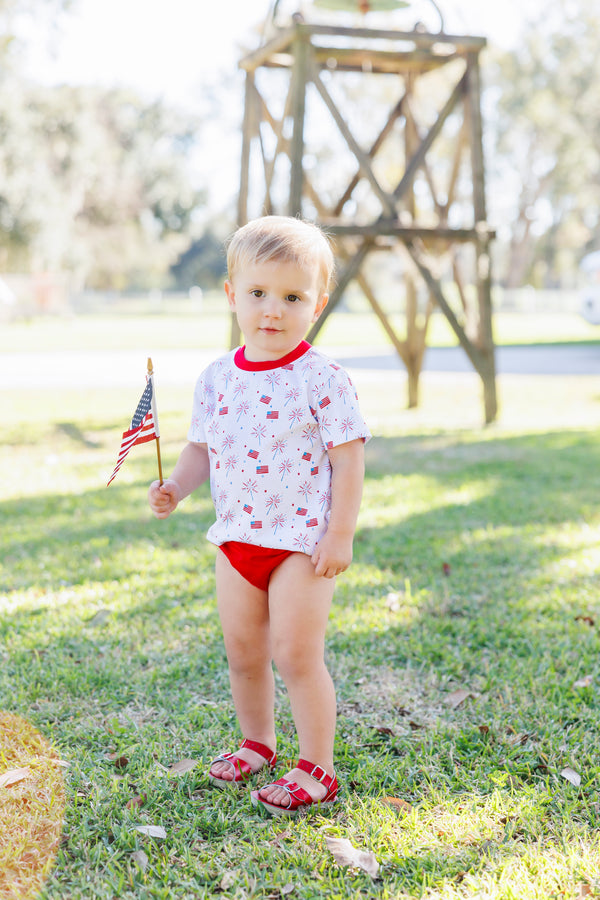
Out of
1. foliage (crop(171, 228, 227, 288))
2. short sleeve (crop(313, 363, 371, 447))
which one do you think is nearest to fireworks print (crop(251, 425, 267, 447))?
short sleeve (crop(313, 363, 371, 447))

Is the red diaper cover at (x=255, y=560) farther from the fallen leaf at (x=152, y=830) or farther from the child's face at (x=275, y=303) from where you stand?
the fallen leaf at (x=152, y=830)

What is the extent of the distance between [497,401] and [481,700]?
5.44 metres

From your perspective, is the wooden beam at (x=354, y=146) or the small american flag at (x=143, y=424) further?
the wooden beam at (x=354, y=146)

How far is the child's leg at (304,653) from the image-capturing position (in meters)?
2.12

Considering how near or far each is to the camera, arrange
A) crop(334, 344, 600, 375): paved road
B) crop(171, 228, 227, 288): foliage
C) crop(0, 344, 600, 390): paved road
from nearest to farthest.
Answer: crop(0, 344, 600, 390): paved road, crop(334, 344, 600, 375): paved road, crop(171, 228, 227, 288): foliage

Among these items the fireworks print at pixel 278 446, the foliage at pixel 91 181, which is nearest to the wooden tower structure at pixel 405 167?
the fireworks print at pixel 278 446

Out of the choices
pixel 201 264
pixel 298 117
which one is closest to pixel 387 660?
pixel 298 117

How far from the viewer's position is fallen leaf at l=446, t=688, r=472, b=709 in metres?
2.73

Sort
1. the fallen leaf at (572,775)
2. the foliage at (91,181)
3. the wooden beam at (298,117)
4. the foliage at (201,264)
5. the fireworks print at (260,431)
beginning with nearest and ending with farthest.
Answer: the fireworks print at (260,431) < the fallen leaf at (572,775) < the wooden beam at (298,117) < the foliage at (91,181) < the foliage at (201,264)

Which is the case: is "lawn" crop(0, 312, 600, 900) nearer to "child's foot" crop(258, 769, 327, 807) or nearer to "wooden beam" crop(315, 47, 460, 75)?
"child's foot" crop(258, 769, 327, 807)

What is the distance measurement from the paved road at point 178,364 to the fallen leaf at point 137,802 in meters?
8.75

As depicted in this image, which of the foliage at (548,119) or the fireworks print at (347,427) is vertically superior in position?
the foliage at (548,119)

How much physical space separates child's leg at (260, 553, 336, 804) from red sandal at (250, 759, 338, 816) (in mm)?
12

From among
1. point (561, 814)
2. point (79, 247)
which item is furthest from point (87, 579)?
point (79, 247)
